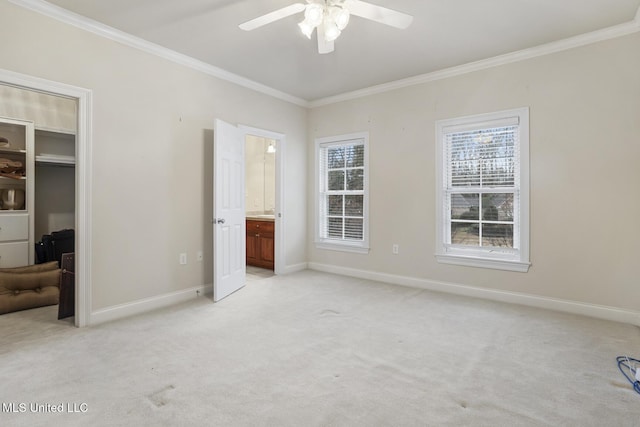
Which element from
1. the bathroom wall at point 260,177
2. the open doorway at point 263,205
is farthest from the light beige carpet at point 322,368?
the bathroom wall at point 260,177

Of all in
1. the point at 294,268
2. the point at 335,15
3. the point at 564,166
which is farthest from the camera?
the point at 294,268

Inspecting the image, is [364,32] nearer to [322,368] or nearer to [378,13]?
[378,13]

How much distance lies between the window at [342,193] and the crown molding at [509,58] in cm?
64

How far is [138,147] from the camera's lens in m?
3.37

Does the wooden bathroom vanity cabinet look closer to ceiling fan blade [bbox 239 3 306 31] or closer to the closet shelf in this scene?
the closet shelf

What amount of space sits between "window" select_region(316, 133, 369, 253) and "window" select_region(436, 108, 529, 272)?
3.79ft

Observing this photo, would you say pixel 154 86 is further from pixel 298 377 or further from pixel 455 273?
pixel 455 273

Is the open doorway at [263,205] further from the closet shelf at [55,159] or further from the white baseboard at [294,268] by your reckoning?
the closet shelf at [55,159]

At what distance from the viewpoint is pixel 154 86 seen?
138 inches

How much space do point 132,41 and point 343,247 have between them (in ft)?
11.9

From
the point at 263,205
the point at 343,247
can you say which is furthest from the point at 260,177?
the point at 343,247

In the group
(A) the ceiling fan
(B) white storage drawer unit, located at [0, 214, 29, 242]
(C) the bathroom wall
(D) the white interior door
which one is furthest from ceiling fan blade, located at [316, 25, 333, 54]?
(B) white storage drawer unit, located at [0, 214, 29, 242]

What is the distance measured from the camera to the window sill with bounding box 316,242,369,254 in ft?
16.1

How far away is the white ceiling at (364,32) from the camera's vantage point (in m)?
2.75
